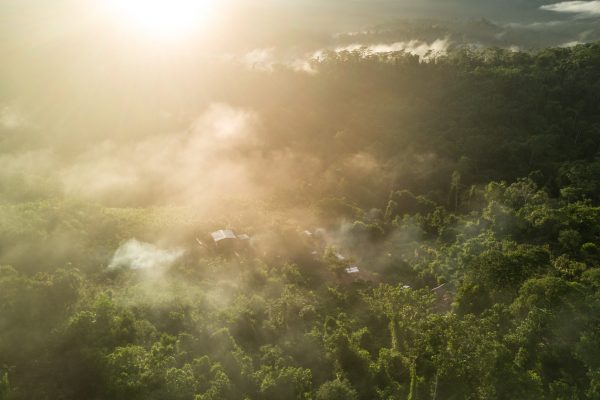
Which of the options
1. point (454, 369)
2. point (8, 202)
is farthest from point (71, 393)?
point (8, 202)

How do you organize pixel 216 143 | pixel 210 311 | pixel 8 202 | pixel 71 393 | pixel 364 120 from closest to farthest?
pixel 71 393, pixel 210 311, pixel 8 202, pixel 216 143, pixel 364 120

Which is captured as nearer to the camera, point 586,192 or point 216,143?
point 586,192

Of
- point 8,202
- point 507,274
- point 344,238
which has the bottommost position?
point 344,238

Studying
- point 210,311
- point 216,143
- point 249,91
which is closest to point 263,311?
point 210,311

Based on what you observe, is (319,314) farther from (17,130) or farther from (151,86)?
(151,86)

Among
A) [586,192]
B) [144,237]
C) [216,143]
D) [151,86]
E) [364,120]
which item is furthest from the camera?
[151,86]

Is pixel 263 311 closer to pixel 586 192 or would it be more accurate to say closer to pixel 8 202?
pixel 8 202

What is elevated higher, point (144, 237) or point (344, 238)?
point (144, 237)
